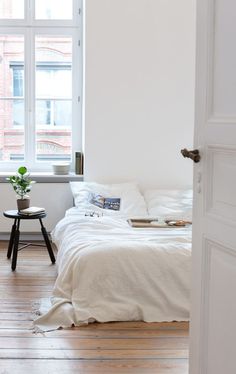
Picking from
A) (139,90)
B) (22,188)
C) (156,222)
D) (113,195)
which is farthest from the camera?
(139,90)

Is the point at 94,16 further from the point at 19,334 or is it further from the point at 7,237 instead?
the point at 19,334

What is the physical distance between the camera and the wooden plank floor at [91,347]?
277cm

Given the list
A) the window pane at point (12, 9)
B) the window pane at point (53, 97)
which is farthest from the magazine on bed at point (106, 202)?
the window pane at point (12, 9)

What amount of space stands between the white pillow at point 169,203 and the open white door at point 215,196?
8.77 feet

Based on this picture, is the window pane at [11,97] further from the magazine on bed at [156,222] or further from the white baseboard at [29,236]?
the magazine on bed at [156,222]

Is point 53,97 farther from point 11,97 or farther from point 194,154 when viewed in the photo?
point 194,154

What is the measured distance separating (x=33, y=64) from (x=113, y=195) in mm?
1621

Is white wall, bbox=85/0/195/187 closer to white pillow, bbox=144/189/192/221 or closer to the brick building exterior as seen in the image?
white pillow, bbox=144/189/192/221

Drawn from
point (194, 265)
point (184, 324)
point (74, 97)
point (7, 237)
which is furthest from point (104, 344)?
point (74, 97)

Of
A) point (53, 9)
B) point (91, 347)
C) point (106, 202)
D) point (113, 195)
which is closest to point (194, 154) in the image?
point (91, 347)

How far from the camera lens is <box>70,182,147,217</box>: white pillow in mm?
4874

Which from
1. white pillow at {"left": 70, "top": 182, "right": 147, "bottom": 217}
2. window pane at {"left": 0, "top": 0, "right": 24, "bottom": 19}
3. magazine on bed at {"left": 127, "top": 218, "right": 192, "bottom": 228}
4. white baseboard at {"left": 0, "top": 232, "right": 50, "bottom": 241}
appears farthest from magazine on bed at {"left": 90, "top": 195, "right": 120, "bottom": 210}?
window pane at {"left": 0, "top": 0, "right": 24, "bottom": 19}

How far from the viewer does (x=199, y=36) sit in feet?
6.70

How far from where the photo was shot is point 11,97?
5766 millimetres
